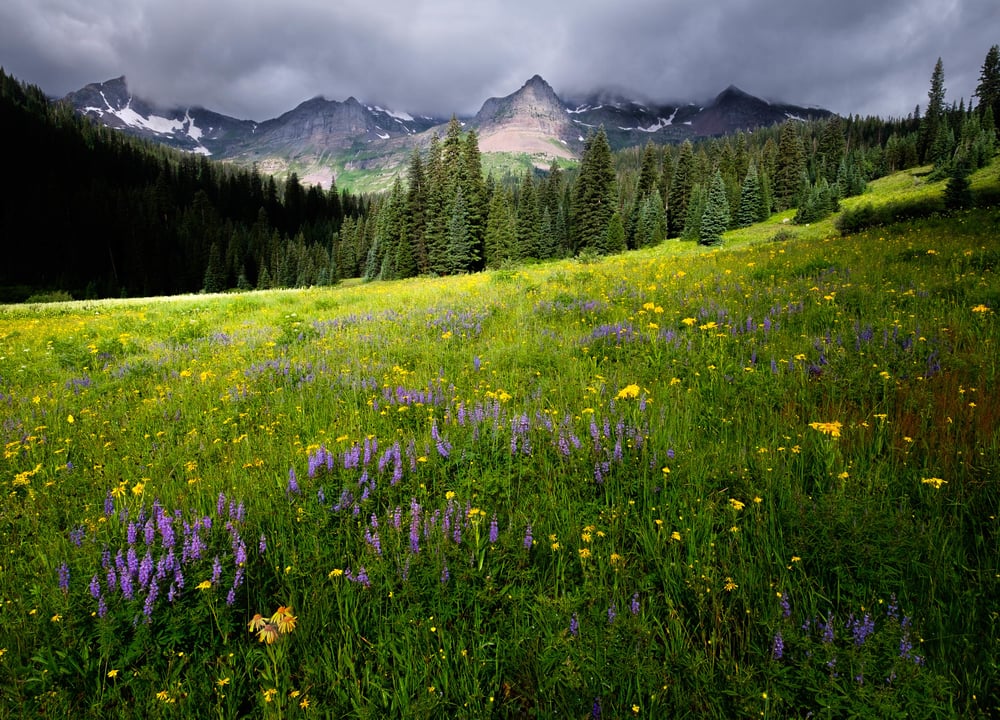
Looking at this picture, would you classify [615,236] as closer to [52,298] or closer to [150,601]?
[150,601]

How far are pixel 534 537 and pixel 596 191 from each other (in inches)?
2411

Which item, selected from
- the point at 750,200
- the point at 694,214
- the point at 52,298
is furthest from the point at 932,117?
the point at 52,298

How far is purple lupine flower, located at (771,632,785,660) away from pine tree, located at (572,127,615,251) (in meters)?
57.9

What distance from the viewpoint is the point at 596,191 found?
5772 centimetres

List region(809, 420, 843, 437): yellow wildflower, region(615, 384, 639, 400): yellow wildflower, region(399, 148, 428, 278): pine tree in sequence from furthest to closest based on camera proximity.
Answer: region(399, 148, 428, 278): pine tree → region(615, 384, 639, 400): yellow wildflower → region(809, 420, 843, 437): yellow wildflower

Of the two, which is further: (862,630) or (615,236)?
(615,236)

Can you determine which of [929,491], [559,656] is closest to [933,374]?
[929,491]

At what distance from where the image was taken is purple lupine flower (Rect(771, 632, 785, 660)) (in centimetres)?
178

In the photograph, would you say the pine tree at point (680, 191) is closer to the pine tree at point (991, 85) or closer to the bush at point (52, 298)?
the pine tree at point (991, 85)

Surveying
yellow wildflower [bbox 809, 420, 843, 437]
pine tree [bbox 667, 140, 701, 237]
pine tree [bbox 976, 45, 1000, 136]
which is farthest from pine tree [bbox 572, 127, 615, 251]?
pine tree [bbox 976, 45, 1000, 136]

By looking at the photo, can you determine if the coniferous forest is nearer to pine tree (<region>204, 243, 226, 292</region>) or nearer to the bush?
pine tree (<region>204, 243, 226, 292</region>)

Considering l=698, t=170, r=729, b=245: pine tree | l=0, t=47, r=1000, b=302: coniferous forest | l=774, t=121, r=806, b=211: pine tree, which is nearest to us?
l=0, t=47, r=1000, b=302: coniferous forest

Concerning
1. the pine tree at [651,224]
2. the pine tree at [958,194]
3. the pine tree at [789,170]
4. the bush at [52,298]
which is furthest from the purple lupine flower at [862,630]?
the pine tree at [789,170]

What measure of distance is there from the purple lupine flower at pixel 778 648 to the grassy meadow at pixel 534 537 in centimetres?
1
